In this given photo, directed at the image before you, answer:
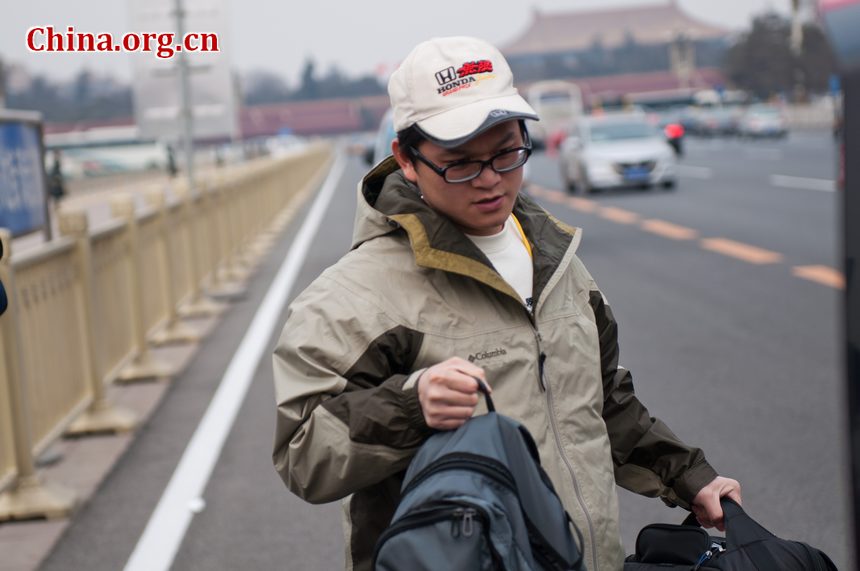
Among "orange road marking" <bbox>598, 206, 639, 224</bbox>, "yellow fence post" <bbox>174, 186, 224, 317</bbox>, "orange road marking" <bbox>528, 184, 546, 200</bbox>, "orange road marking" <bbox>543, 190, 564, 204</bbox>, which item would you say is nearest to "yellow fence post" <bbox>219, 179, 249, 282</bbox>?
"yellow fence post" <bbox>174, 186, 224, 317</bbox>

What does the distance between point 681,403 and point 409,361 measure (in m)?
5.46

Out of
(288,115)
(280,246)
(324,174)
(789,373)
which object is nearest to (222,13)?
(280,246)

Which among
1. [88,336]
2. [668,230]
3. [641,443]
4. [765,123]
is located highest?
[641,443]

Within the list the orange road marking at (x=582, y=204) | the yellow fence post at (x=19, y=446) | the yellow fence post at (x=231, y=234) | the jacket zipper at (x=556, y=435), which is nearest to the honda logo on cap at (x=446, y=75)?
the jacket zipper at (x=556, y=435)

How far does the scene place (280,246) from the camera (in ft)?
68.9

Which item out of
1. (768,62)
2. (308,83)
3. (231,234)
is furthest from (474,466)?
(308,83)

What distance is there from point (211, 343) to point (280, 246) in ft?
32.5

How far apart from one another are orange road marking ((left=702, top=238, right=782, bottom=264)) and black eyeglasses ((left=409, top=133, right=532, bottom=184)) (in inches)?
490

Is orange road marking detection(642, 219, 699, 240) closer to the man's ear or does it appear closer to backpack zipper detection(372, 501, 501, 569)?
the man's ear

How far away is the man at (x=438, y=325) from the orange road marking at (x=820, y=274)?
1048 centimetres

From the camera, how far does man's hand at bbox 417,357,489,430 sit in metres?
2.17

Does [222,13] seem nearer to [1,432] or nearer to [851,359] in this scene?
[1,432]

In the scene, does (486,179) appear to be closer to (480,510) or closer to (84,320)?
(480,510)

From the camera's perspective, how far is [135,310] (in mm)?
9250
